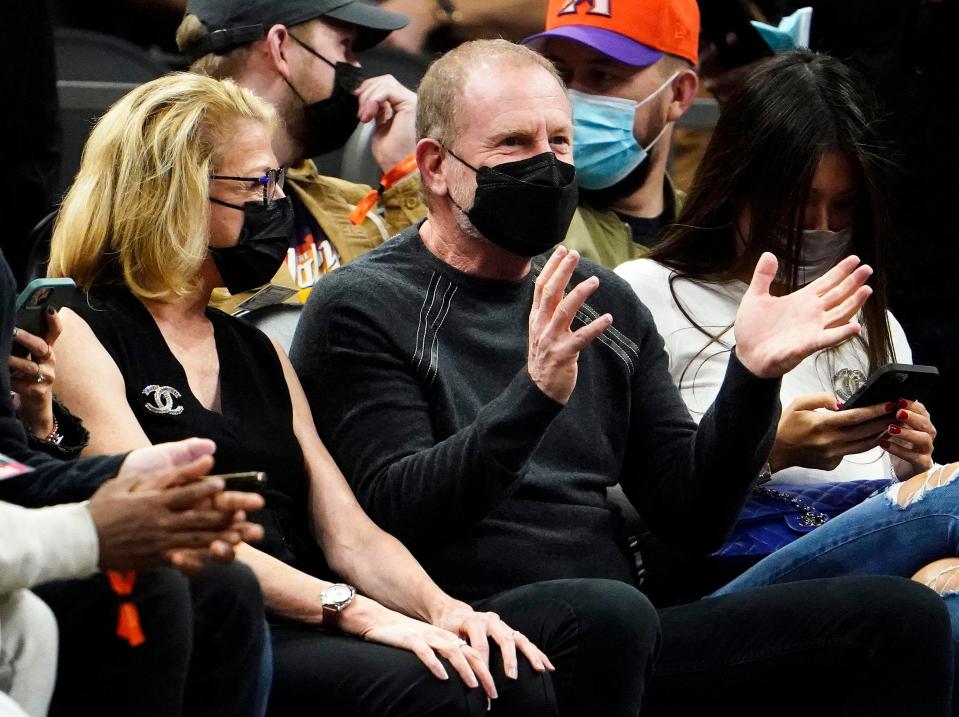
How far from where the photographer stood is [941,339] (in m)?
4.51

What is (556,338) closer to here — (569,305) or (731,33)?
(569,305)

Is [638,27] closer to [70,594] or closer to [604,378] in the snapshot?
[604,378]

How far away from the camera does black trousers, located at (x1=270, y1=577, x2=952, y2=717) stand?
8.56 ft

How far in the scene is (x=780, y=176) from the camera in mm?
3564

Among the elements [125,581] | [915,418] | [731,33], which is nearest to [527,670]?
[125,581]

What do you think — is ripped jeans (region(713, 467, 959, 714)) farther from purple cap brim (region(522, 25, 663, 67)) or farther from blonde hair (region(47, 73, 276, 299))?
purple cap brim (region(522, 25, 663, 67))

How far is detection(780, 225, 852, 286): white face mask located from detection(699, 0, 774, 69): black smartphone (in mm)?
1366

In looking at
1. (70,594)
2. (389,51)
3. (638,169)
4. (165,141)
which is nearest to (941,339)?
(638,169)

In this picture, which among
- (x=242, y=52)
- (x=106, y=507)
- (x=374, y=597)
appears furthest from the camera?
(x=242, y=52)

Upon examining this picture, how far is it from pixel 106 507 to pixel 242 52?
2381 millimetres

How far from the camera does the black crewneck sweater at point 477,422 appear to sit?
2.95 m

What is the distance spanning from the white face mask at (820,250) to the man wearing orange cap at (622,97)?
0.60 m

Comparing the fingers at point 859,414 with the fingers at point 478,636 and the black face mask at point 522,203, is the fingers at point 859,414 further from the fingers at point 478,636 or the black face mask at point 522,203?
the fingers at point 478,636

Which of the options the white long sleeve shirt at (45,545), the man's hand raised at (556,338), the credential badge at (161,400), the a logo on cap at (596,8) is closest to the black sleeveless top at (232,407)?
the credential badge at (161,400)
